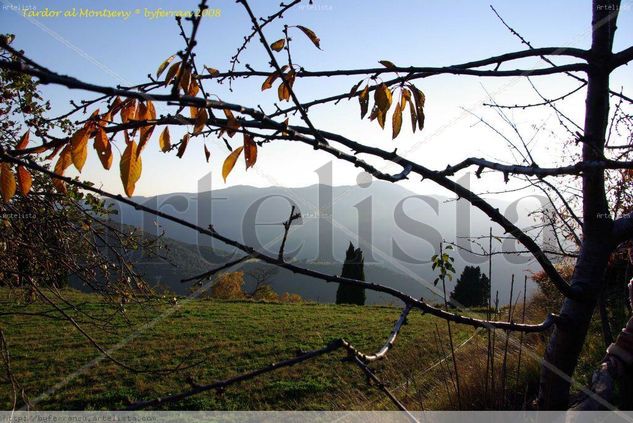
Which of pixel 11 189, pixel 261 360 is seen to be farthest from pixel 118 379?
pixel 11 189

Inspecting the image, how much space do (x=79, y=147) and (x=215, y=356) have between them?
10.3m

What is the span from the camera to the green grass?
7.44 m

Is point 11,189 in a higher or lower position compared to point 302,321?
higher

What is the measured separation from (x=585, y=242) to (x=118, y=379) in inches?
377

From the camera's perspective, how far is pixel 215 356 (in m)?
10.3

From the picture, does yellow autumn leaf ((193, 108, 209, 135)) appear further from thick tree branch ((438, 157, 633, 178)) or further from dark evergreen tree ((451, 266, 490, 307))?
dark evergreen tree ((451, 266, 490, 307))

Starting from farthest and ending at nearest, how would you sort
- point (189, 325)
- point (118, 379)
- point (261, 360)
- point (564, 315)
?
point (189, 325)
point (261, 360)
point (118, 379)
point (564, 315)

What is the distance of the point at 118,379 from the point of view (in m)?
8.67

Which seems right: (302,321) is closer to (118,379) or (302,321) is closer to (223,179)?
(118,379)

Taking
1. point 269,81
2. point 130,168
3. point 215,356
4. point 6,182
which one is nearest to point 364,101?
point 269,81

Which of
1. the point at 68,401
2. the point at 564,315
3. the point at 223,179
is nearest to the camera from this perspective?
the point at 223,179

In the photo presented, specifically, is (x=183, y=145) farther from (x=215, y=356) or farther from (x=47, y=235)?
(x=215, y=356)

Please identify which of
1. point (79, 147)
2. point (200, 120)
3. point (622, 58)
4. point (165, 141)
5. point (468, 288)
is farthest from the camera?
point (468, 288)

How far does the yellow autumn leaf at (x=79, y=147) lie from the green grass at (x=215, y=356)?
3.55 m
